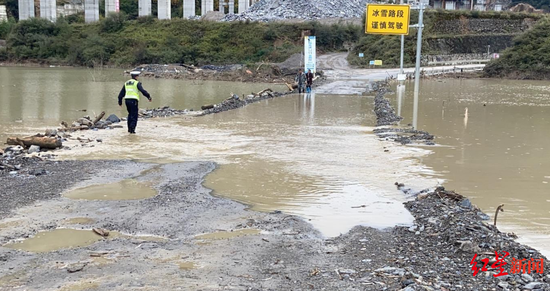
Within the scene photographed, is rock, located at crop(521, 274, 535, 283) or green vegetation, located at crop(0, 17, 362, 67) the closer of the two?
rock, located at crop(521, 274, 535, 283)

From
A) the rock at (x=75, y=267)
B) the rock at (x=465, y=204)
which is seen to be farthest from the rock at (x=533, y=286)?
the rock at (x=75, y=267)

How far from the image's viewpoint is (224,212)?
7266 millimetres

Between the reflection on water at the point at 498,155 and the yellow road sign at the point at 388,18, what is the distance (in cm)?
563

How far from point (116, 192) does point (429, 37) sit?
5544cm

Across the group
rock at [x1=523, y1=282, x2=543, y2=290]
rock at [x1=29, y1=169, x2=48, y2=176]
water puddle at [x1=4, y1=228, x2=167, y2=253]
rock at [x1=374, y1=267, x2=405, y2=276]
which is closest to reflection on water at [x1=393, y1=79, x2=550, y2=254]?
rock at [x1=523, y1=282, x2=543, y2=290]

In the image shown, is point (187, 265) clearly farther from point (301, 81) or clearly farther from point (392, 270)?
point (301, 81)

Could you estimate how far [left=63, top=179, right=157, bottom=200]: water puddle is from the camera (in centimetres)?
789

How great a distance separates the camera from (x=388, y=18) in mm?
29141

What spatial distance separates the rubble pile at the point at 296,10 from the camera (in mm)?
75125

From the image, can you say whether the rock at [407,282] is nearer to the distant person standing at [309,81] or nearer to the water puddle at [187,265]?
the water puddle at [187,265]

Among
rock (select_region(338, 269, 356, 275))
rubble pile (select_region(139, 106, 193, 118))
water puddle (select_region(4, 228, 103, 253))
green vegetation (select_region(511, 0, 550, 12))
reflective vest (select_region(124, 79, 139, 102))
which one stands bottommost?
water puddle (select_region(4, 228, 103, 253))

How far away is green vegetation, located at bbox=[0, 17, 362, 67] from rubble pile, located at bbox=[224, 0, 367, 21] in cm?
462

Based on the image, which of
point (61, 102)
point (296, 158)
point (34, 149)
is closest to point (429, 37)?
point (61, 102)

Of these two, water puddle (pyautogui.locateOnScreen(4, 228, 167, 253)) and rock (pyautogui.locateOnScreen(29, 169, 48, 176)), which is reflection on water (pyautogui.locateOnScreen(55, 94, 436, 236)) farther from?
water puddle (pyautogui.locateOnScreen(4, 228, 167, 253))
